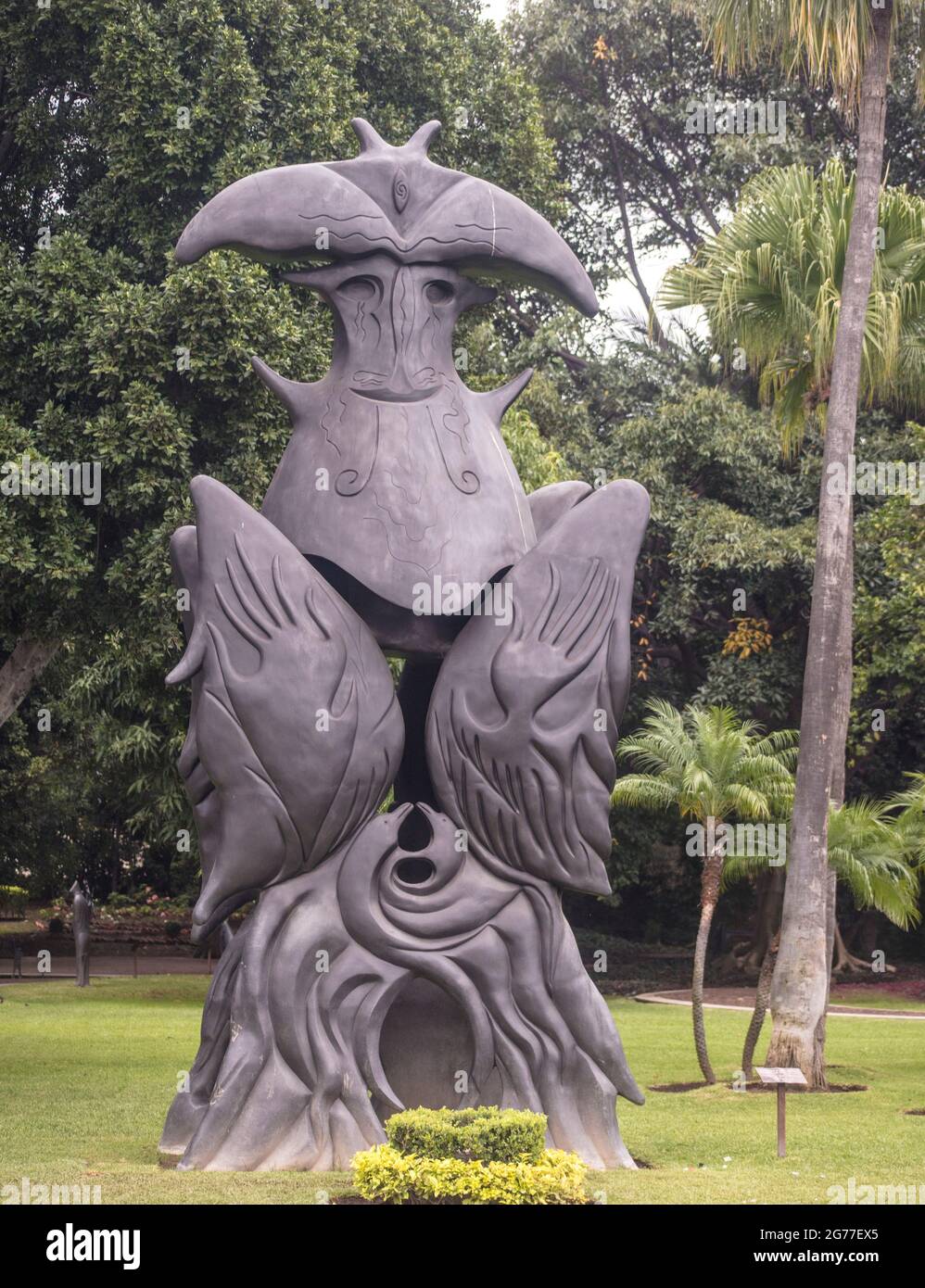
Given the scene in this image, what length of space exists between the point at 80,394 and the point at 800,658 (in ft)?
44.8

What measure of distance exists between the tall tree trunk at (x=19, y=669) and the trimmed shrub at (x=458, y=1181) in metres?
7.78

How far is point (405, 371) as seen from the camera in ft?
29.8

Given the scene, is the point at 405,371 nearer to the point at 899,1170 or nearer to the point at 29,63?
the point at 899,1170

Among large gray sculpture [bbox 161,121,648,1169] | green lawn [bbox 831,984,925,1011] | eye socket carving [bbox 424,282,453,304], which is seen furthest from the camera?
green lawn [bbox 831,984,925,1011]

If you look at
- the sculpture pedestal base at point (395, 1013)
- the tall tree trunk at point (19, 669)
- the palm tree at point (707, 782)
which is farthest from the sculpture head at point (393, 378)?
the palm tree at point (707, 782)

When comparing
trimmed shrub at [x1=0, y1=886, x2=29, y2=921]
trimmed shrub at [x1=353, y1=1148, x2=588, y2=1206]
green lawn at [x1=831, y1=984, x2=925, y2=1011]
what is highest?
trimmed shrub at [x1=353, y1=1148, x2=588, y2=1206]

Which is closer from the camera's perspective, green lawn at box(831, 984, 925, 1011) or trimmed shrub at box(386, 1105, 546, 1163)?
trimmed shrub at box(386, 1105, 546, 1163)

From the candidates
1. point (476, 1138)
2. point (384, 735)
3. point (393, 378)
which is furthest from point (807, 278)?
point (476, 1138)

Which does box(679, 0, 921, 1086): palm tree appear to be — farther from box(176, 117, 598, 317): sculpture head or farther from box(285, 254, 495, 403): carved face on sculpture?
box(285, 254, 495, 403): carved face on sculpture

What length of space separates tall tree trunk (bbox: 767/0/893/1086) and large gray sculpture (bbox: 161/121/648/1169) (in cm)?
534

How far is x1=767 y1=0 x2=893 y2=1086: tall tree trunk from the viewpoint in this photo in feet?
45.1

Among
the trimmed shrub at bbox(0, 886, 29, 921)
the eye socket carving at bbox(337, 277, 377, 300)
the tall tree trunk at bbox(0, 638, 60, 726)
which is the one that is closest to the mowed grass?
the tall tree trunk at bbox(0, 638, 60, 726)

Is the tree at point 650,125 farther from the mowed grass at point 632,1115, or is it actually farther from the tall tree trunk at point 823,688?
the mowed grass at point 632,1115

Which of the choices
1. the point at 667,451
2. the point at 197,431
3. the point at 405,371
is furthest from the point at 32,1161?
the point at 667,451
